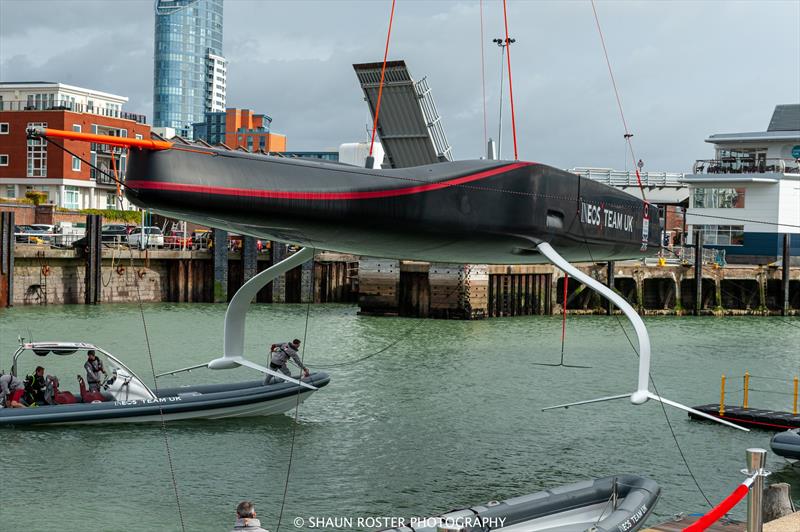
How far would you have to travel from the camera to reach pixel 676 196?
86875 millimetres

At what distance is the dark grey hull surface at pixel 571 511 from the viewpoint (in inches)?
496

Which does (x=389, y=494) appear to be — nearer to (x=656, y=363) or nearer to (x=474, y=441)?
(x=474, y=441)

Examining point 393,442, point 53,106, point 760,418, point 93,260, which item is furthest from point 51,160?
point 760,418

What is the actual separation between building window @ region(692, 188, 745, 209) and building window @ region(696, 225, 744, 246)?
1.46 meters

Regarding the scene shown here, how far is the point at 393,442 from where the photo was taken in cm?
2192

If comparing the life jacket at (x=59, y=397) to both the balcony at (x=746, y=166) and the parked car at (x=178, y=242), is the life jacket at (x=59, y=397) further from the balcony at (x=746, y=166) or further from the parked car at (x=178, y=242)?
the balcony at (x=746, y=166)

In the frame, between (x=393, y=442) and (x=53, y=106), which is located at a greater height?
(x=53, y=106)

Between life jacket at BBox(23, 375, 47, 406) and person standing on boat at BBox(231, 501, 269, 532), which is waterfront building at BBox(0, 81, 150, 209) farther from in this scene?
person standing on boat at BBox(231, 501, 269, 532)

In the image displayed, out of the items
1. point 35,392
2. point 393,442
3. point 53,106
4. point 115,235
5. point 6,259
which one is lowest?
point 393,442

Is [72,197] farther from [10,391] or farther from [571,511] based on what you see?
[571,511]

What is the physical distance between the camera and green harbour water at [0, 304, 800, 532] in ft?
56.4

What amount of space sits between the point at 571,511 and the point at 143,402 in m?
12.1

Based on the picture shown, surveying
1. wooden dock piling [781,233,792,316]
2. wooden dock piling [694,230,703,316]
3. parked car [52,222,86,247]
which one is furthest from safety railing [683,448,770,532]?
parked car [52,222,86,247]

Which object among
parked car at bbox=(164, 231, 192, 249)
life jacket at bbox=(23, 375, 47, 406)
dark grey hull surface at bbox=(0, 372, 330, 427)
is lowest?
dark grey hull surface at bbox=(0, 372, 330, 427)
